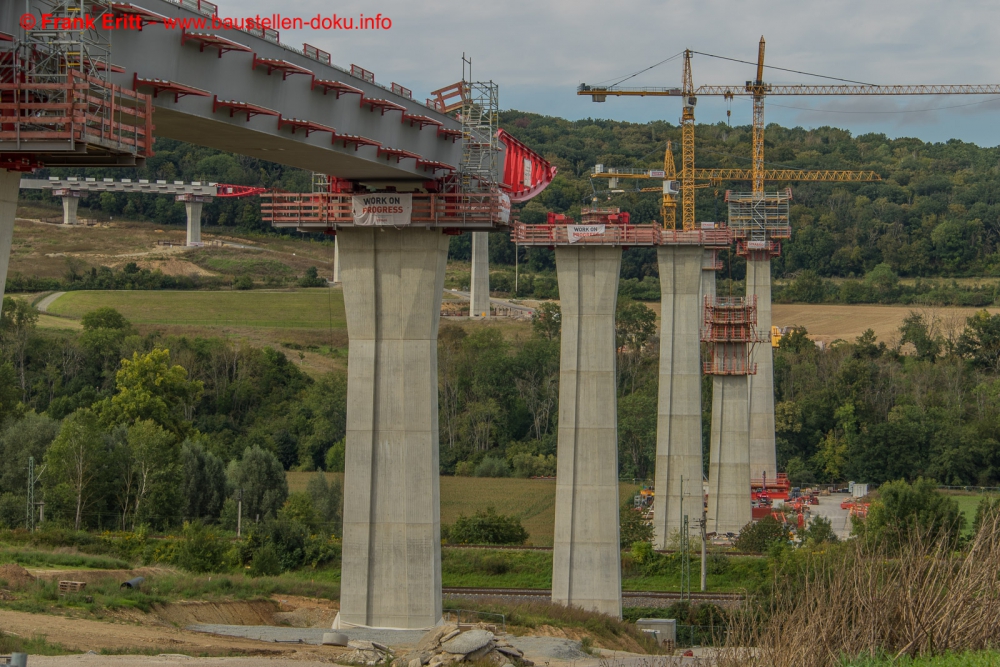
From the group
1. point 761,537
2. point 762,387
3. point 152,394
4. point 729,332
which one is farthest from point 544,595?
point 762,387

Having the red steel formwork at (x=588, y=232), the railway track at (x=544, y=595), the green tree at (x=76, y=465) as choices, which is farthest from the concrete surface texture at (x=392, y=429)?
the green tree at (x=76, y=465)

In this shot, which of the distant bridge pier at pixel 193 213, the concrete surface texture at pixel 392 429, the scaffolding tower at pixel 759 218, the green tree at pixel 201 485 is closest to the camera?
the concrete surface texture at pixel 392 429

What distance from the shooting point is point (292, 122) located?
36.7 metres

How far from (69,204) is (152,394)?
3062 inches

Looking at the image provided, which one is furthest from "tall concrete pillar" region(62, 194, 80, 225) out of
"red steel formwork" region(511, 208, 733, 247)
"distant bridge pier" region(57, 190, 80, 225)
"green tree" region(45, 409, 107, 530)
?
"red steel formwork" region(511, 208, 733, 247)

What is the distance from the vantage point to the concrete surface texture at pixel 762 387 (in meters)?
110

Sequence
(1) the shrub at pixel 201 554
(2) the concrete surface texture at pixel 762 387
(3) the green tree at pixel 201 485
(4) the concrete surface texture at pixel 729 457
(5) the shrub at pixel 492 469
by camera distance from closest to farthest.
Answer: (1) the shrub at pixel 201 554 < (3) the green tree at pixel 201 485 < (4) the concrete surface texture at pixel 729 457 < (2) the concrete surface texture at pixel 762 387 < (5) the shrub at pixel 492 469

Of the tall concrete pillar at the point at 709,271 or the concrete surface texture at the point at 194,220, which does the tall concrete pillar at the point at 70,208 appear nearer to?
the concrete surface texture at the point at 194,220

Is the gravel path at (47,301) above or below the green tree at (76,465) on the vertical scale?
above

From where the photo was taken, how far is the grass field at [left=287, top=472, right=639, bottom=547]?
89688 mm

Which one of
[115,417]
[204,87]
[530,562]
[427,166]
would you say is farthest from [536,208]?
[204,87]

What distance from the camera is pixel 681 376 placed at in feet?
268

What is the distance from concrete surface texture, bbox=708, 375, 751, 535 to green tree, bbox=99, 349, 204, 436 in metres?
34.9

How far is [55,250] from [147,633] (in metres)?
129
